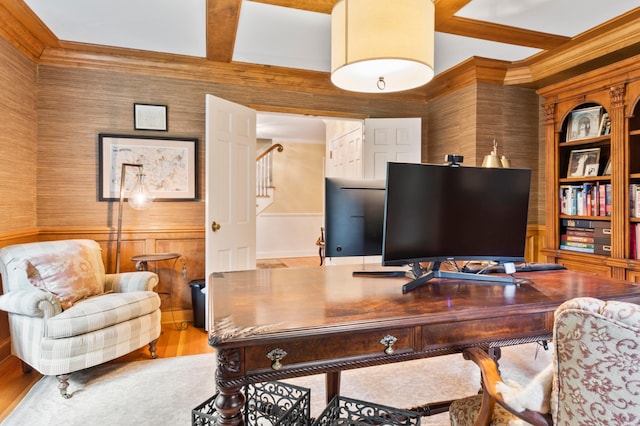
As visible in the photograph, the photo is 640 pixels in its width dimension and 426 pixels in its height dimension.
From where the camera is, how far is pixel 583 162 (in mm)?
3330

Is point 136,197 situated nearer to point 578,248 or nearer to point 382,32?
point 382,32

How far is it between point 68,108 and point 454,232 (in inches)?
137

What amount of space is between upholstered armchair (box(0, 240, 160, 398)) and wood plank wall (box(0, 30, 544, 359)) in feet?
1.54

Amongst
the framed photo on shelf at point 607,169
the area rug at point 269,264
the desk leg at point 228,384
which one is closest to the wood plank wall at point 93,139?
the framed photo on shelf at point 607,169

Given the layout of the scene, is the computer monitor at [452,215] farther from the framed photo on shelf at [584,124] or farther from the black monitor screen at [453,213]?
the framed photo on shelf at [584,124]

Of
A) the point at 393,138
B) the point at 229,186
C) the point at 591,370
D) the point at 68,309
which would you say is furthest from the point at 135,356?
the point at 393,138

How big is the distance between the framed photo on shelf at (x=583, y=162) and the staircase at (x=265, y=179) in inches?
205

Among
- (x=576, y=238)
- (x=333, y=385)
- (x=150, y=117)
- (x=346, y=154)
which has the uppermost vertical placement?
(x=150, y=117)

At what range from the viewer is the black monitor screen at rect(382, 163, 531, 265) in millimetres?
1559

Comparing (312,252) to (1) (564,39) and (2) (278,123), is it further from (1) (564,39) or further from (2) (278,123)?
(1) (564,39)

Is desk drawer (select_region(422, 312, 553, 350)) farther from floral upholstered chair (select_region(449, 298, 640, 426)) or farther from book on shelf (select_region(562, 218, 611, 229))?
book on shelf (select_region(562, 218, 611, 229))

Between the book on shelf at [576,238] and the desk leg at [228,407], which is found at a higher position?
the book on shelf at [576,238]

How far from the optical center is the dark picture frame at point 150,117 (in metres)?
3.56

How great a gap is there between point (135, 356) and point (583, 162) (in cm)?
402
